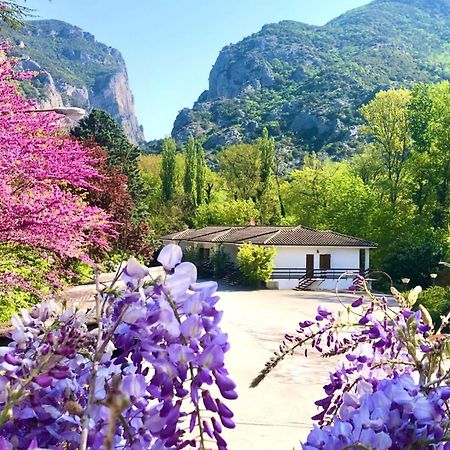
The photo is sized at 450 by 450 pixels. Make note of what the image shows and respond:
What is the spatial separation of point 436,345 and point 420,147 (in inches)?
1305

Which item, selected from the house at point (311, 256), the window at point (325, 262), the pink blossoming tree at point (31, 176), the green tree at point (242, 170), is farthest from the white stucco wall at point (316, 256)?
the pink blossoming tree at point (31, 176)

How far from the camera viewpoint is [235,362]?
465 inches

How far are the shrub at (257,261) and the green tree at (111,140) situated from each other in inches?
364

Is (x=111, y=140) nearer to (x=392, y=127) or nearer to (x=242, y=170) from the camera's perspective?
(x=242, y=170)

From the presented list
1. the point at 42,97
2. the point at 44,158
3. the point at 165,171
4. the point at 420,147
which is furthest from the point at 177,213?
the point at 42,97

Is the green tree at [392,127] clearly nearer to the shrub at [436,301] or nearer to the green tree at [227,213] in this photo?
the green tree at [227,213]

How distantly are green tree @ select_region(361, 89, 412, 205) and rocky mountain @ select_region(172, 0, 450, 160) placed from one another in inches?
2434

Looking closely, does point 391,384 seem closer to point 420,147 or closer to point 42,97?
point 420,147

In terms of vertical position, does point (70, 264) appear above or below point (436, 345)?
below

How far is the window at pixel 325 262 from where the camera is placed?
31625 mm

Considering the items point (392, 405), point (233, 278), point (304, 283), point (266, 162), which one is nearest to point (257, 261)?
point (233, 278)

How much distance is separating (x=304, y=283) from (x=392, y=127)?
12.1 metres

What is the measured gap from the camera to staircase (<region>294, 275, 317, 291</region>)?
1176 inches

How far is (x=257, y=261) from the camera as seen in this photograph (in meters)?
29.0
